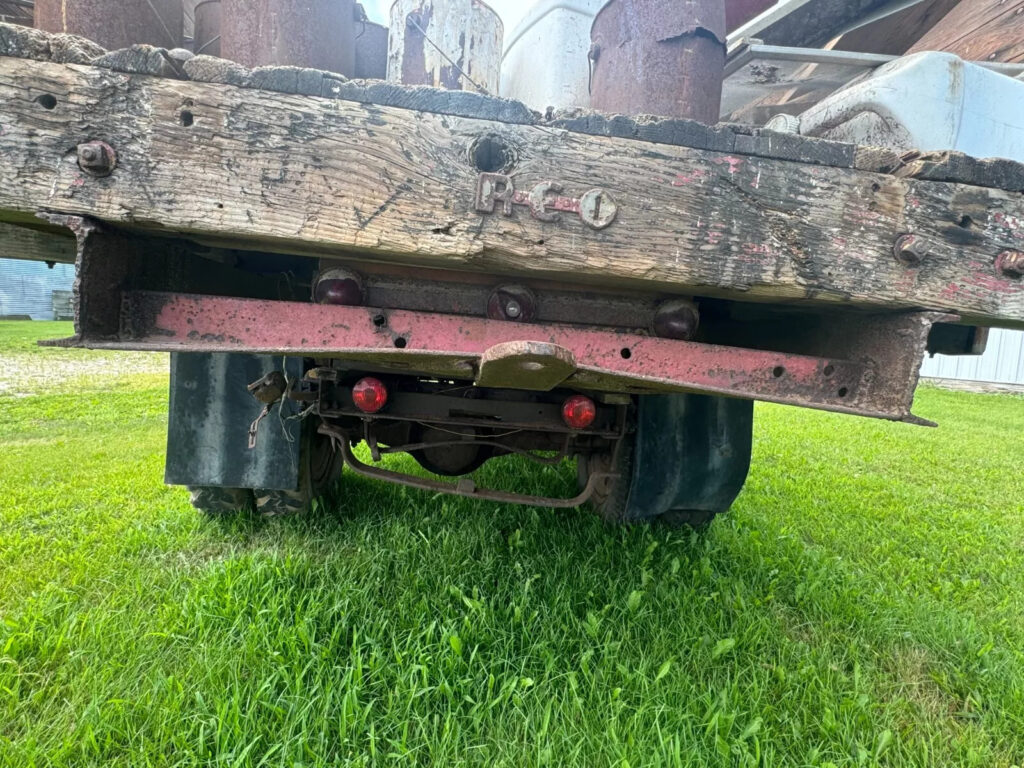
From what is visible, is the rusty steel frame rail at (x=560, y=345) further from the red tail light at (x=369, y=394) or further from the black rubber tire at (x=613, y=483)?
the black rubber tire at (x=613, y=483)

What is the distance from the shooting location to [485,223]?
116 centimetres

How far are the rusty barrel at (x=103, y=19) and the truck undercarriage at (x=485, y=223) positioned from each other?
0.33m

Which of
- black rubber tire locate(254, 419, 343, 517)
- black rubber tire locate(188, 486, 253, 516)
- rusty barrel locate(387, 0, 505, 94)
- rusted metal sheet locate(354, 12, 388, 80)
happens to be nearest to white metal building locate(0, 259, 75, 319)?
black rubber tire locate(188, 486, 253, 516)

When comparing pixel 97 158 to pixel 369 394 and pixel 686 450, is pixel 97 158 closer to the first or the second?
pixel 369 394

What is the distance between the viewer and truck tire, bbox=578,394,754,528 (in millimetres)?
2070

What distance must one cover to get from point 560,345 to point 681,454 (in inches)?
40.2

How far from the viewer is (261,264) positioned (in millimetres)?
1823

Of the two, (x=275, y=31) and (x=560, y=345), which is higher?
(x=275, y=31)

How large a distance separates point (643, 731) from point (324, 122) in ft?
5.15

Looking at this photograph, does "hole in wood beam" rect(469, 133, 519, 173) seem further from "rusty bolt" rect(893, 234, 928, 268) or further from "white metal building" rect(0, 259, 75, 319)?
"white metal building" rect(0, 259, 75, 319)

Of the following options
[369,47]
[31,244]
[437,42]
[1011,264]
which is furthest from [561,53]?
[31,244]

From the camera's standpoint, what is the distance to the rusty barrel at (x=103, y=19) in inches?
51.7

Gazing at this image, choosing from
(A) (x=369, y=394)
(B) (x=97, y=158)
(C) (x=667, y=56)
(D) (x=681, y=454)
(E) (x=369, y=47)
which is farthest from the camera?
(D) (x=681, y=454)

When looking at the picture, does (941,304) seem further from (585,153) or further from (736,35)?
(736,35)
